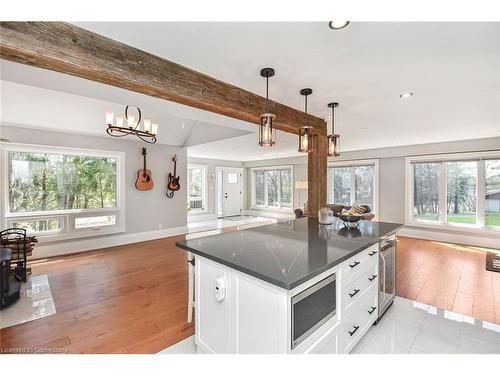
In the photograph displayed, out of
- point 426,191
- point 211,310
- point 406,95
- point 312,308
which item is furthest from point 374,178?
point 211,310

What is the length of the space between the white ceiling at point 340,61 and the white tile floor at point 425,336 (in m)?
2.35

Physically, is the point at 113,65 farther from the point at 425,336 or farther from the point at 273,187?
the point at 273,187

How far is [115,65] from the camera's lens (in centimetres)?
155

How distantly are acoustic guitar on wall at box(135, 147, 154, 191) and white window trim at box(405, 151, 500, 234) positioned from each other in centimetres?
654

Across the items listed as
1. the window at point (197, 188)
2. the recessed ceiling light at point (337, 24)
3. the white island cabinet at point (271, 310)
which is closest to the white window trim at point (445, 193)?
the white island cabinet at point (271, 310)

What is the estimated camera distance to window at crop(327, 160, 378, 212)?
660 cm

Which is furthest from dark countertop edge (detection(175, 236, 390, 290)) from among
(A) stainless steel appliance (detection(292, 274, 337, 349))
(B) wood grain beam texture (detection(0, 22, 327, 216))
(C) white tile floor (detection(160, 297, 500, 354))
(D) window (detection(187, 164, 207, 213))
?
(D) window (detection(187, 164, 207, 213))

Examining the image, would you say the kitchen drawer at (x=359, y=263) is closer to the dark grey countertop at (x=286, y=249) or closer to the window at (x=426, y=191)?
the dark grey countertop at (x=286, y=249)

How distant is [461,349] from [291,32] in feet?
9.21

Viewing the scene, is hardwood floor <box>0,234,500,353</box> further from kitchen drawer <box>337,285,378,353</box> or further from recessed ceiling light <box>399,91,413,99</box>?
recessed ceiling light <box>399,91,413,99</box>

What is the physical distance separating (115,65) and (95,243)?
4.55m
